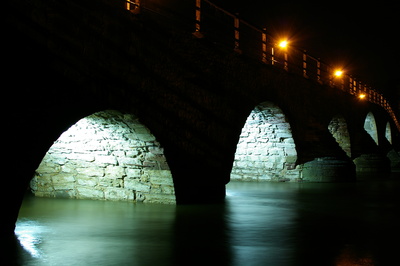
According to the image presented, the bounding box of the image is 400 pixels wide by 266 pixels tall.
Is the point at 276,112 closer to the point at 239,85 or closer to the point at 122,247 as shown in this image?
the point at 239,85

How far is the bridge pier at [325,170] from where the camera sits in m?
13.7

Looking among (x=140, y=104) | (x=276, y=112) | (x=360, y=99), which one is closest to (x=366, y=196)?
(x=276, y=112)

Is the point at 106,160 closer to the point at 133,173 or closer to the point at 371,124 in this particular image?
the point at 133,173

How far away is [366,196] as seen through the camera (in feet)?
33.4

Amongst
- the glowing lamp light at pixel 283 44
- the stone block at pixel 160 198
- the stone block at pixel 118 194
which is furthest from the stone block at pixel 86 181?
the glowing lamp light at pixel 283 44

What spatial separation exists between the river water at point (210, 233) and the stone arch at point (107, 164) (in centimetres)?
27

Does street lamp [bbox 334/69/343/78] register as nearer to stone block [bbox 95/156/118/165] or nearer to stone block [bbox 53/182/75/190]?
stone block [bbox 95/156/118/165]

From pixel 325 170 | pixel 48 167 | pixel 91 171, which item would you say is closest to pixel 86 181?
pixel 91 171

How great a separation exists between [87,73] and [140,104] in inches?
46.5

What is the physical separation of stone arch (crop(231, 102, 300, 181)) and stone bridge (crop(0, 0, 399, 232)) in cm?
6

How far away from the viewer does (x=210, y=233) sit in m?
5.67

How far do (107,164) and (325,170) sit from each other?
7960 millimetres

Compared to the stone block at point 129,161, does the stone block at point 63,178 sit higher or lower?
lower

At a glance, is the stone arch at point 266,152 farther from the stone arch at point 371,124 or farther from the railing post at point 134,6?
the stone arch at point 371,124
